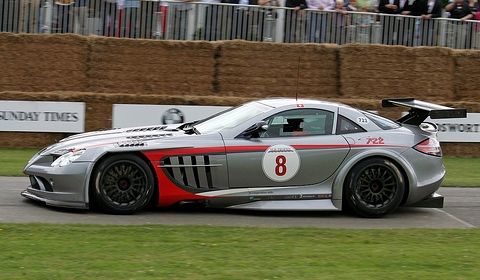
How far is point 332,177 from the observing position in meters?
8.20

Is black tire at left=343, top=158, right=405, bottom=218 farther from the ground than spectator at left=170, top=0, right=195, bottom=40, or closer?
closer

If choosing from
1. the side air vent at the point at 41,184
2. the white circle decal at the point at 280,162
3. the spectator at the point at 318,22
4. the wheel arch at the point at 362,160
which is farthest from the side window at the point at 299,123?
the spectator at the point at 318,22

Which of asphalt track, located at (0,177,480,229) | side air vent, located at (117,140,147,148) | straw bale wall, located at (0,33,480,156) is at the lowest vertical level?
asphalt track, located at (0,177,480,229)

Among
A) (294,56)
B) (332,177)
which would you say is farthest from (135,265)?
(294,56)

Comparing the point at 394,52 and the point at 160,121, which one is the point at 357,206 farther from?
the point at 394,52

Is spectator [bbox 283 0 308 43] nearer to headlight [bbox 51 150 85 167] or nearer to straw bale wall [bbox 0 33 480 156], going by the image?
straw bale wall [bbox 0 33 480 156]

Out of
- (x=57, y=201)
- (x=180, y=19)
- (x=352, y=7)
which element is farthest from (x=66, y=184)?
(x=352, y=7)

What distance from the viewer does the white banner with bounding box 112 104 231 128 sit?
1412 centimetres

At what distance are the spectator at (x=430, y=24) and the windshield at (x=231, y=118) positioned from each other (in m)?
8.93

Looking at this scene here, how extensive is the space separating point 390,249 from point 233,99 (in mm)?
8335

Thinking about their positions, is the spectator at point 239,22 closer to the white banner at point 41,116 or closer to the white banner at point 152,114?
the white banner at point 152,114

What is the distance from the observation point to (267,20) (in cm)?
1602

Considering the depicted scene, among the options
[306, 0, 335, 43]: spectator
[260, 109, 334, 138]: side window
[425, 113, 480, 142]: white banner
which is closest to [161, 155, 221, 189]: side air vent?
[260, 109, 334, 138]: side window

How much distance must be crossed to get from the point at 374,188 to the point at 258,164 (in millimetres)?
1438
